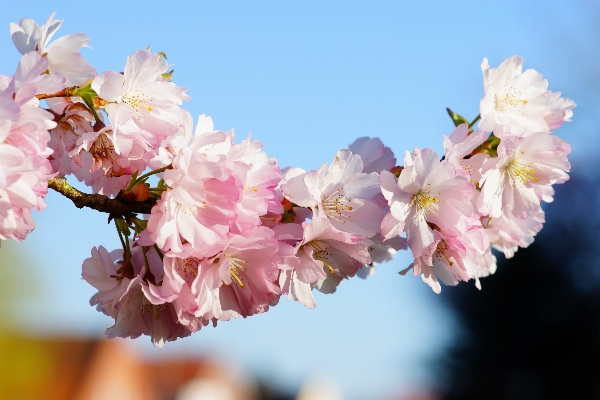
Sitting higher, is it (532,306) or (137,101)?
(137,101)

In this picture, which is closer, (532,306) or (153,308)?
(153,308)

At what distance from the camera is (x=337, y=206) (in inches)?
51.3

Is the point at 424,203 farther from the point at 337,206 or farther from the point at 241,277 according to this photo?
the point at 241,277

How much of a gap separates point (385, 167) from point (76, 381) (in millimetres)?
15557

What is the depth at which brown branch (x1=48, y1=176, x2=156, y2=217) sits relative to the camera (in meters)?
1.19

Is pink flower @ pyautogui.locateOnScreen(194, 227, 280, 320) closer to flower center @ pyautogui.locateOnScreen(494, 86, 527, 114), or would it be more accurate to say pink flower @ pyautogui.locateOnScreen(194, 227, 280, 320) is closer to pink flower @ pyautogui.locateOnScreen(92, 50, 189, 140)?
pink flower @ pyautogui.locateOnScreen(92, 50, 189, 140)

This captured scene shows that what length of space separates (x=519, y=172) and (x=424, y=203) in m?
0.27

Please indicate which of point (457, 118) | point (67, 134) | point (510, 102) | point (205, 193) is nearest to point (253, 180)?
point (205, 193)

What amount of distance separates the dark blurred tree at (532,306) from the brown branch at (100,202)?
611 inches

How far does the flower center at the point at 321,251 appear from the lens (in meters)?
1.31

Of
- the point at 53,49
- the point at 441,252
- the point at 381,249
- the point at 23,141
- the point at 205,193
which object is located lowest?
the point at 441,252

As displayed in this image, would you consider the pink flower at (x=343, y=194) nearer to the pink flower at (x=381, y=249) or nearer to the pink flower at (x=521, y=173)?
the pink flower at (x=381, y=249)

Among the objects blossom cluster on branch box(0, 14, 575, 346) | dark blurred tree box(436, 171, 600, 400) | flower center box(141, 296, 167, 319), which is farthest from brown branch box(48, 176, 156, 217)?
dark blurred tree box(436, 171, 600, 400)

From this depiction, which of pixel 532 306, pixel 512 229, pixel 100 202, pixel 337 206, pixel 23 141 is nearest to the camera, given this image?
pixel 23 141
